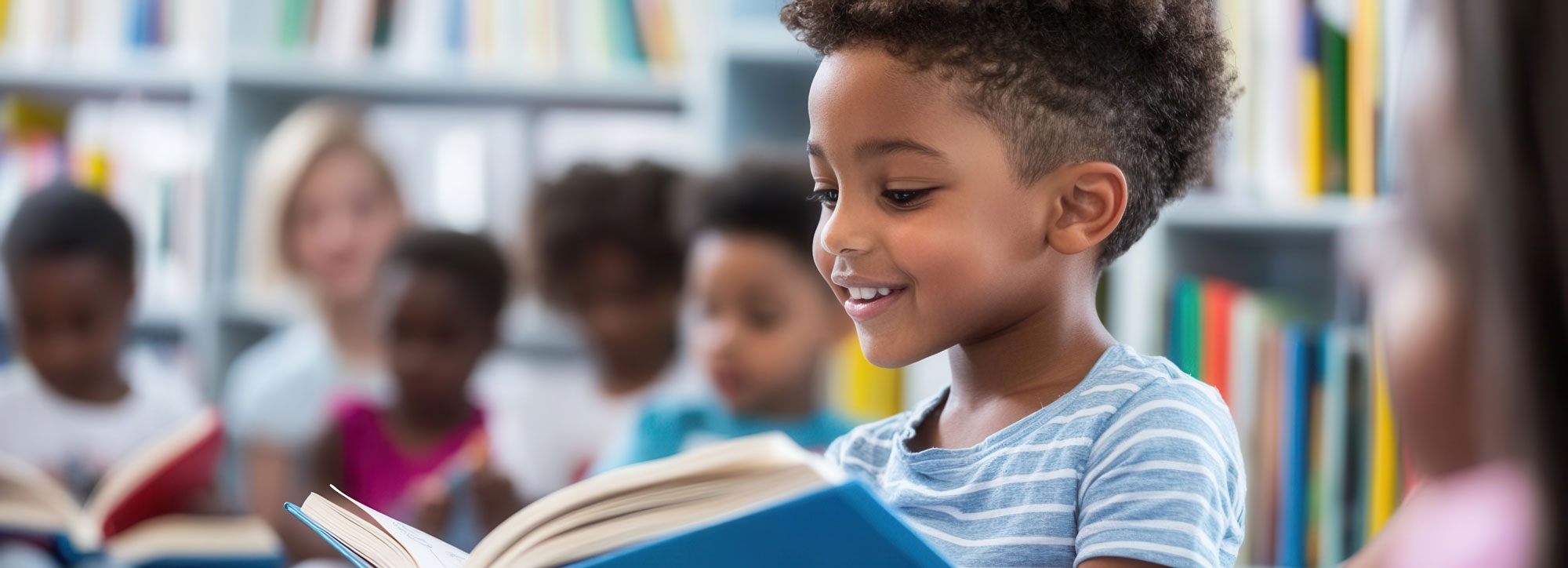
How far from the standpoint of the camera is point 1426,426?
0.92 ft

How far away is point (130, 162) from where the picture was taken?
226cm

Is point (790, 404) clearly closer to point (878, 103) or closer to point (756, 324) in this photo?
point (756, 324)

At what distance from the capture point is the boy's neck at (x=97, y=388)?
2.04 metres

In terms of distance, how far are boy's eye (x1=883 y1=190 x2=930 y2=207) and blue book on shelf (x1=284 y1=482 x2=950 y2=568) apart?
0.21m

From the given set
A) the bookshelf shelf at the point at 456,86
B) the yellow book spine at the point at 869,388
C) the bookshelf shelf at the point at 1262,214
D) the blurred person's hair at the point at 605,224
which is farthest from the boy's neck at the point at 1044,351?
the bookshelf shelf at the point at 456,86

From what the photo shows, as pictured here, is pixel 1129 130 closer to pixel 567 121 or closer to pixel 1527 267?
pixel 1527 267

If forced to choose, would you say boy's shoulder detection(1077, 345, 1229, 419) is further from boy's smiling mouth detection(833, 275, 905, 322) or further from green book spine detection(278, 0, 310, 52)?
green book spine detection(278, 0, 310, 52)

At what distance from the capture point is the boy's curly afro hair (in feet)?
2.06

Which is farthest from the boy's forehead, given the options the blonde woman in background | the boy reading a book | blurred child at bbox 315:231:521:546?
the blonde woman in background

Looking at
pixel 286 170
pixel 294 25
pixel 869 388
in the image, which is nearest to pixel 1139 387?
pixel 869 388

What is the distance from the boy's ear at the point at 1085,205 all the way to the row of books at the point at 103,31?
2.00 meters

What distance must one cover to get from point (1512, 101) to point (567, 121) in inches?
72.6

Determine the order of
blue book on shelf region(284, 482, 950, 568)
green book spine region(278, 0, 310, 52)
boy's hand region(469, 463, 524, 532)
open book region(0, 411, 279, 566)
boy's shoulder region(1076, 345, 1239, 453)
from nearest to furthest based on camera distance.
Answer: blue book on shelf region(284, 482, 950, 568)
boy's shoulder region(1076, 345, 1239, 453)
open book region(0, 411, 279, 566)
boy's hand region(469, 463, 524, 532)
green book spine region(278, 0, 310, 52)

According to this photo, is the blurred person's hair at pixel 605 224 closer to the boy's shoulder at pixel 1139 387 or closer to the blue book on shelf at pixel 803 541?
the boy's shoulder at pixel 1139 387
